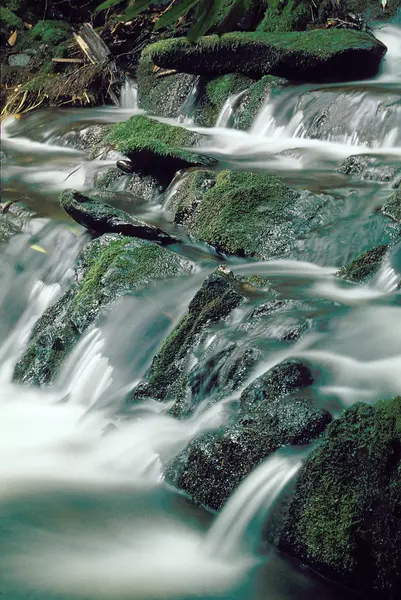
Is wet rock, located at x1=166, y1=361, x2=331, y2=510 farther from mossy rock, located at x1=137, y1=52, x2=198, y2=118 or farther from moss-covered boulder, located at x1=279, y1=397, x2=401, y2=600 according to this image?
mossy rock, located at x1=137, y1=52, x2=198, y2=118

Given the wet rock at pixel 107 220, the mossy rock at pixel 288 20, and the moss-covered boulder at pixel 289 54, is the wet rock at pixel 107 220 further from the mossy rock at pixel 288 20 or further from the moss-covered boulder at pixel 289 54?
the mossy rock at pixel 288 20

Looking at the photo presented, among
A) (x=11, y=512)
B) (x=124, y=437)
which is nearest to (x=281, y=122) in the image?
(x=124, y=437)

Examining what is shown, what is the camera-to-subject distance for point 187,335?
5.37 metres

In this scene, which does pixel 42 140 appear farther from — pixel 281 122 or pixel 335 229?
pixel 335 229

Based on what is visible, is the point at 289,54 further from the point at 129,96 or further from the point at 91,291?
the point at 91,291

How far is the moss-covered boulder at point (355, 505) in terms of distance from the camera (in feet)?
10.8

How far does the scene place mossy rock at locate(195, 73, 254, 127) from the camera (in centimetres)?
1123

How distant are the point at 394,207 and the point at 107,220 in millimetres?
2298

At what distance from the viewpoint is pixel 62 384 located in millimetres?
5883

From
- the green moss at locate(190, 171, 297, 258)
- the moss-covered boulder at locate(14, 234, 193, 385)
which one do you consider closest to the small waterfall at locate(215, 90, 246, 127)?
the green moss at locate(190, 171, 297, 258)

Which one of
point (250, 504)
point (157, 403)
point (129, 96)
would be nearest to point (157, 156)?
point (157, 403)

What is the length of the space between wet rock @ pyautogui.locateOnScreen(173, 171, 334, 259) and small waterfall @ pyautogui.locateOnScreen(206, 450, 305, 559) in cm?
306

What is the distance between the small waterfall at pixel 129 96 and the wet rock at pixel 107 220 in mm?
6251

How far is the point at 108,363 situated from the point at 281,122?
17.5 feet
